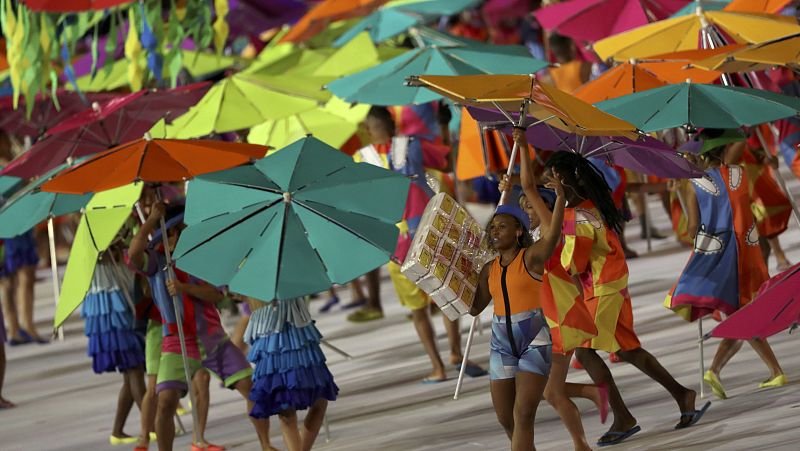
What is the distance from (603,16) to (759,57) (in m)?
4.55

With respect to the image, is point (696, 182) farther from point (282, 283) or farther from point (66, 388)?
point (66, 388)

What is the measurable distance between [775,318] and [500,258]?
1.71 metres

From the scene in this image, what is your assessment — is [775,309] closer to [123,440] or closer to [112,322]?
[112,322]

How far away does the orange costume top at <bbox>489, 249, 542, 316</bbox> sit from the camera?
7.31 meters

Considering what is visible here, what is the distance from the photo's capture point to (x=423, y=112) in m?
13.0

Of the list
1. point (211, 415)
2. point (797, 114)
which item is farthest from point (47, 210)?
→ point (797, 114)

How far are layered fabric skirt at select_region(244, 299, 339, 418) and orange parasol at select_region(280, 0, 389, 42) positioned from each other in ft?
24.0

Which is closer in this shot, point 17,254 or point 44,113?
point 44,113

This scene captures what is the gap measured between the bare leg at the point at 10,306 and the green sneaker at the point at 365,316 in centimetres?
360

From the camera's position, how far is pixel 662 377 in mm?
8242

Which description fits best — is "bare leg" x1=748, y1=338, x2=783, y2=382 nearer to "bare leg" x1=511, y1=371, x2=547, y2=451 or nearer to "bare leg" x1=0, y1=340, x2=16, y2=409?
"bare leg" x1=511, y1=371, x2=547, y2=451

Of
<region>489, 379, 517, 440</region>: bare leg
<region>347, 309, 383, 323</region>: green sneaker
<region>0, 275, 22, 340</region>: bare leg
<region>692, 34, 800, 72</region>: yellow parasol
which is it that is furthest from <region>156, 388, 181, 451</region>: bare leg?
<region>0, 275, 22, 340</region>: bare leg

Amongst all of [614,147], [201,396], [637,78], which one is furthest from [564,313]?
[201,396]

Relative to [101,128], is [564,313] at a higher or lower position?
lower
